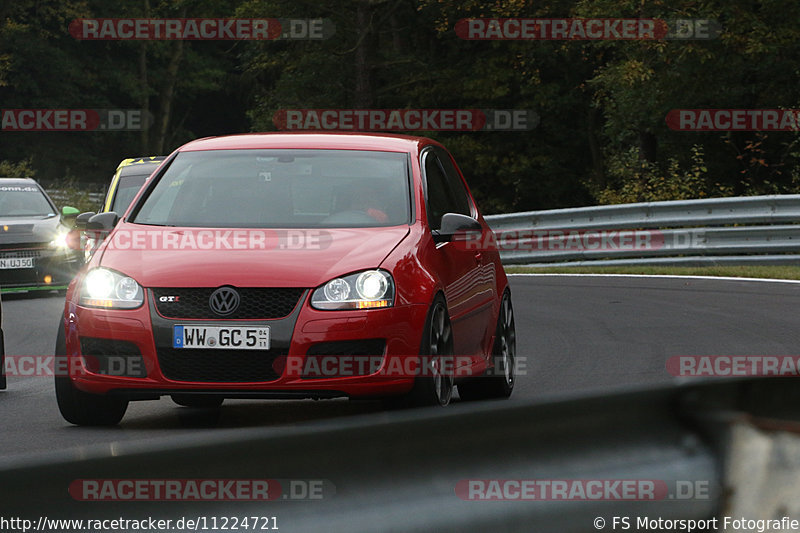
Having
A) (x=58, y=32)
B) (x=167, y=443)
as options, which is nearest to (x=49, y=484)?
(x=167, y=443)

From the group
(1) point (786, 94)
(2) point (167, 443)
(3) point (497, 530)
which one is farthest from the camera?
(1) point (786, 94)

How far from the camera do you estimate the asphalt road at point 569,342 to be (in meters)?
8.01

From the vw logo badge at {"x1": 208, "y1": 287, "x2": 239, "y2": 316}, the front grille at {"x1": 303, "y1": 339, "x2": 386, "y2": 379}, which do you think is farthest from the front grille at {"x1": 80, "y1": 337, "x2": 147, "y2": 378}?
the front grille at {"x1": 303, "y1": 339, "x2": 386, "y2": 379}

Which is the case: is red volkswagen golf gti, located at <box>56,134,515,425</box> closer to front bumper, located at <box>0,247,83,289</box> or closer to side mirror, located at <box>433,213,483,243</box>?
side mirror, located at <box>433,213,483,243</box>

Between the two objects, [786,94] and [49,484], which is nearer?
[49,484]

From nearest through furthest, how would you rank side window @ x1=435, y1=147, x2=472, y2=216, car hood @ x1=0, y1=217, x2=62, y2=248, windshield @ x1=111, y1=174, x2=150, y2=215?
1. side window @ x1=435, y1=147, x2=472, y2=216
2. windshield @ x1=111, y1=174, x2=150, y2=215
3. car hood @ x1=0, y1=217, x2=62, y2=248

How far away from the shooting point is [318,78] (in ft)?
149

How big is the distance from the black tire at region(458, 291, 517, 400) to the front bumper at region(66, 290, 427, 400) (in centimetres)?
158

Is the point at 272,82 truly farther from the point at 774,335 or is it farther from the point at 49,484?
the point at 49,484

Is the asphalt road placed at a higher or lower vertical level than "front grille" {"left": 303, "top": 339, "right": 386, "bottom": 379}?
Result: lower

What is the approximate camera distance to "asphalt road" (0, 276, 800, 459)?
8.01 m

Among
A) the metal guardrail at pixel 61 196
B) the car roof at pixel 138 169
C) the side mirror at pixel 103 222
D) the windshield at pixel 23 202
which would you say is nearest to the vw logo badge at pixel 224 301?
the side mirror at pixel 103 222

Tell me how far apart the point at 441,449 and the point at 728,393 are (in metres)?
0.67

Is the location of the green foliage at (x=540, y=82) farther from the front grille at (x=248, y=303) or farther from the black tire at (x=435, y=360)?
the front grille at (x=248, y=303)
